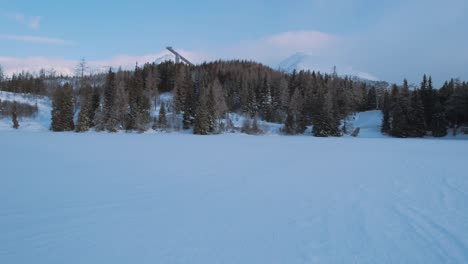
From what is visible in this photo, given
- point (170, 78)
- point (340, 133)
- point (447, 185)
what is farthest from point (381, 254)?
point (170, 78)

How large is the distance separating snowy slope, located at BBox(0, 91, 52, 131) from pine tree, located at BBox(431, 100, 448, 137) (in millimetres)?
68353

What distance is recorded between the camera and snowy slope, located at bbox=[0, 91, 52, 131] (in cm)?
5538

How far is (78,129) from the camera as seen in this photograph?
4788cm

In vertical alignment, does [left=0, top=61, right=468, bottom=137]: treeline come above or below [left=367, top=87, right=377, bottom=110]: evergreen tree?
below

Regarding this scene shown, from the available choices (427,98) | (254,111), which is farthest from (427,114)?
(254,111)

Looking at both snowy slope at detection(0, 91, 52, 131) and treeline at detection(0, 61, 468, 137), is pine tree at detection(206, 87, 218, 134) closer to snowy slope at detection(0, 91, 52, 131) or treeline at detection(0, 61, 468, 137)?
treeline at detection(0, 61, 468, 137)

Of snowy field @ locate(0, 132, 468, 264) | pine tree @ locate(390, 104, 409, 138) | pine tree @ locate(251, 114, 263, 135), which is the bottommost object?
snowy field @ locate(0, 132, 468, 264)

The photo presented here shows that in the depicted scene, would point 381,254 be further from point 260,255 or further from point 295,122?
point 295,122

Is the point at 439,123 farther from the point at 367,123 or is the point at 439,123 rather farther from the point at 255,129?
the point at 255,129

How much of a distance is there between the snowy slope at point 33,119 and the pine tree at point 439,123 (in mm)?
68353

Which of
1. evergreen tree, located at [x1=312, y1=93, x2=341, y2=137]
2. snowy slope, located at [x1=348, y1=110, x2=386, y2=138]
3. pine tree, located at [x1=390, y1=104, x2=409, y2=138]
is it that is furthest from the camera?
snowy slope, located at [x1=348, y1=110, x2=386, y2=138]

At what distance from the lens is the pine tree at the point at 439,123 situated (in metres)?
44.7

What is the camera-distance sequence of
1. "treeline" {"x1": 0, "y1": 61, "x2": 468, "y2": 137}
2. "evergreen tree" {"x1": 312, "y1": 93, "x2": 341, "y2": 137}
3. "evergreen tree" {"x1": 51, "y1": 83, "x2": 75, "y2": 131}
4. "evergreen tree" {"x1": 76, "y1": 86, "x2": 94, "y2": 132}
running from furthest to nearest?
"evergreen tree" {"x1": 51, "y1": 83, "x2": 75, "y2": 131}, "evergreen tree" {"x1": 76, "y1": 86, "x2": 94, "y2": 132}, "evergreen tree" {"x1": 312, "y1": 93, "x2": 341, "y2": 137}, "treeline" {"x1": 0, "y1": 61, "x2": 468, "y2": 137}

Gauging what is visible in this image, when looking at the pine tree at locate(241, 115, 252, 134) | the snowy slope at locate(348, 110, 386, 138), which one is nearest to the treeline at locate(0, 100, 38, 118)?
the pine tree at locate(241, 115, 252, 134)
